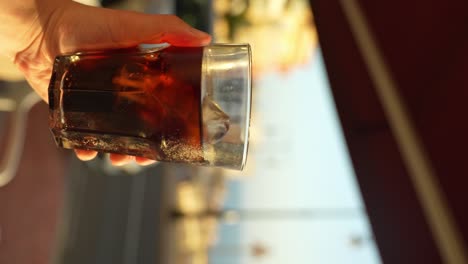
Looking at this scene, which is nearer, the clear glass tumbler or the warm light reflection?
the clear glass tumbler

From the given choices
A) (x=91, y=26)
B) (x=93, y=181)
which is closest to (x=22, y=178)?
(x=93, y=181)

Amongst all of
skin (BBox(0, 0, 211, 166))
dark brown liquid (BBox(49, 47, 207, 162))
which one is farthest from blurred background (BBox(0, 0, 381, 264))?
dark brown liquid (BBox(49, 47, 207, 162))

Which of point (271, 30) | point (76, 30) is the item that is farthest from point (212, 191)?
point (76, 30)

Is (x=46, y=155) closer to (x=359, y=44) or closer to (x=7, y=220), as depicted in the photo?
(x=7, y=220)

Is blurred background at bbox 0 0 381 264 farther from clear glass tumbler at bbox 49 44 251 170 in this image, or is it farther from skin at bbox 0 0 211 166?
clear glass tumbler at bbox 49 44 251 170

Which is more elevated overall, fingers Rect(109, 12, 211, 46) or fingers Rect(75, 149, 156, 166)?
fingers Rect(109, 12, 211, 46)

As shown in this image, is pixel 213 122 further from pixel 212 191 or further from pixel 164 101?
pixel 212 191

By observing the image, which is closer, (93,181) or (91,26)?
(91,26)

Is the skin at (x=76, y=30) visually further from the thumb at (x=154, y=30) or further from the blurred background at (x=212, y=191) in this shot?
the blurred background at (x=212, y=191)
